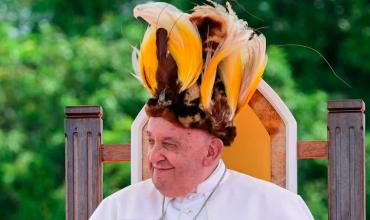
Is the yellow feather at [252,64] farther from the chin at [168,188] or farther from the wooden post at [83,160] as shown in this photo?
the wooden post at [83,160]

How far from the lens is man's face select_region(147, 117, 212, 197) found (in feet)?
10.2

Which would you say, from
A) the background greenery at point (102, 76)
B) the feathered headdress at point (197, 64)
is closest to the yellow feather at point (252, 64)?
the feathered headdress at point (197, 64)

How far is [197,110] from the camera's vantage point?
311 cm

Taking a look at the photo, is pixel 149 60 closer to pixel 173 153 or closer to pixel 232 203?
pixel 173 153

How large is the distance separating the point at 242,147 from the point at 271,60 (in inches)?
157

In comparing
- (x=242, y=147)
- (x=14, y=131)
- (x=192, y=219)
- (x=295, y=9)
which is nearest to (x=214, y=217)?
(x=192, y=219)

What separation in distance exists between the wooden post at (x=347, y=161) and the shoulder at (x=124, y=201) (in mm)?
466

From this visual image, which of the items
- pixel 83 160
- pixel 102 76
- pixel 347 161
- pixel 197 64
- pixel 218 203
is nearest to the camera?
pixel 197 64

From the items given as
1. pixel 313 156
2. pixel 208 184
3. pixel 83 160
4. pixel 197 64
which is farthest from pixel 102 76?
pixel 197 64

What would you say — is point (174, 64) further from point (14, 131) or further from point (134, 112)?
point (14, 131)

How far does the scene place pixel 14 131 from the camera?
25.7 ft

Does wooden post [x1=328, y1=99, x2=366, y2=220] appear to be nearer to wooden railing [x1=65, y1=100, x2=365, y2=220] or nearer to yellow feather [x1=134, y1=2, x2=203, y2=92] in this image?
wooden railing [x1=65, y1=100, x2=365, y2=220]

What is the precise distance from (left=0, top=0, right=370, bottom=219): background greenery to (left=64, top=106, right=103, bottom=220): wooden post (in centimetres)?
362

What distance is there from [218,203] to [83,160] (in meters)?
0.44
